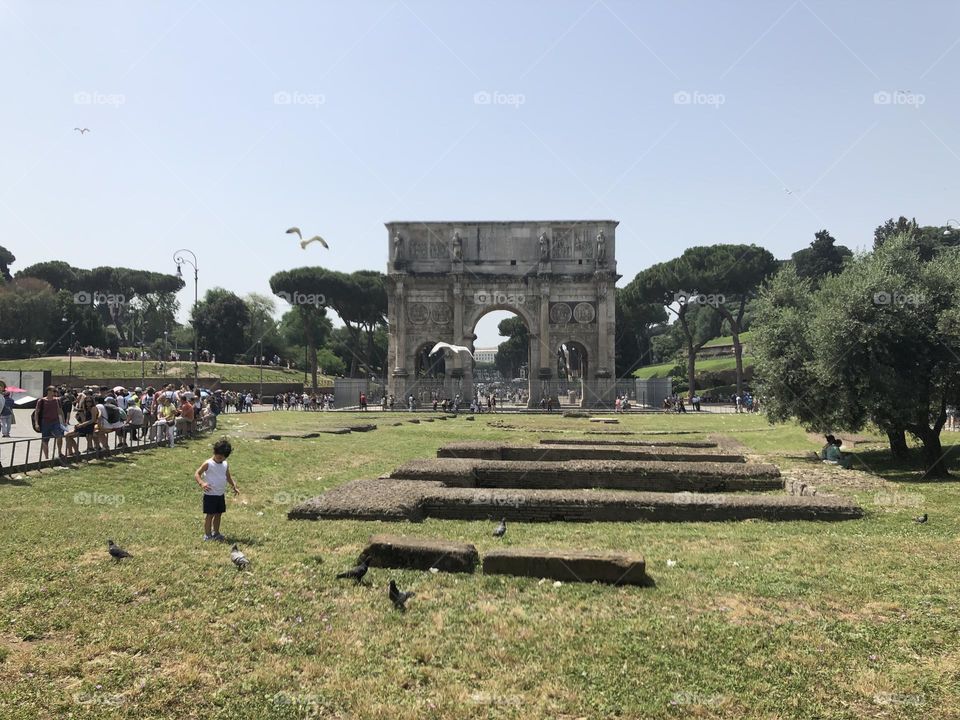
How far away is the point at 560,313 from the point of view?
151 ft

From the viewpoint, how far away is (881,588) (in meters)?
5.95

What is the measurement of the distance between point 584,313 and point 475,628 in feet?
136

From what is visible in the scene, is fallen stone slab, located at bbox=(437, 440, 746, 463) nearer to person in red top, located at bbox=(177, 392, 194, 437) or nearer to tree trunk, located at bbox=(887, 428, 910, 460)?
tree trunk, located at bbox=(887, 428, 910, 460)

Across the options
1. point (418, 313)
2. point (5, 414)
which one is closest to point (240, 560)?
point (5, 414)

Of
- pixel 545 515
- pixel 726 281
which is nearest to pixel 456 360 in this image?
→ pixel 726 281

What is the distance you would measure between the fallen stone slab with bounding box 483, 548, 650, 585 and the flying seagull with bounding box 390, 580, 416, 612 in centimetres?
100

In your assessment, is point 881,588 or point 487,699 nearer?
point 487,699

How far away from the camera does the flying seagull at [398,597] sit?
212 inches

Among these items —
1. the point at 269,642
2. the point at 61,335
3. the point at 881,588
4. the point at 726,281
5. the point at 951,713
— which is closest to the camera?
the point at 951,713

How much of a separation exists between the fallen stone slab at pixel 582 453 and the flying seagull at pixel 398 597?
844cm

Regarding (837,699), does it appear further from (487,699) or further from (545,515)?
(545,515)

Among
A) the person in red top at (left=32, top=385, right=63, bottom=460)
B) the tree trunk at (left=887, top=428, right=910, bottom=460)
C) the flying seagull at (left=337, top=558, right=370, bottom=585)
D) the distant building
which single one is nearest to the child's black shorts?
the flying seagull at (left=337, top=558, right=370, bottom=585)

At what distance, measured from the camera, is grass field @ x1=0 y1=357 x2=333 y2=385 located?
51.6 meters

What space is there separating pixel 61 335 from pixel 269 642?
70.2 meters
